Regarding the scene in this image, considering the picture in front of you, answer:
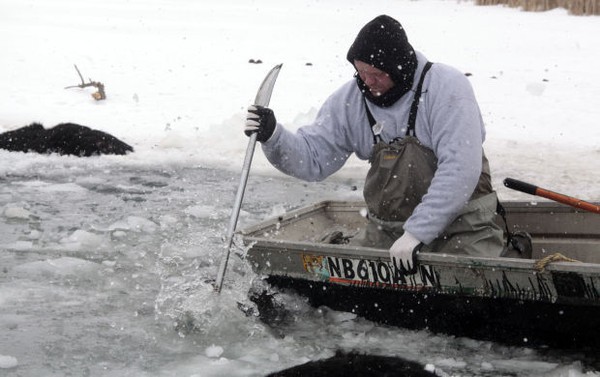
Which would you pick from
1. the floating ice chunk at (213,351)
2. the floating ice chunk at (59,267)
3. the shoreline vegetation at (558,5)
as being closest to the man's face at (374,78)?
the floating ice chunk at (213,351)

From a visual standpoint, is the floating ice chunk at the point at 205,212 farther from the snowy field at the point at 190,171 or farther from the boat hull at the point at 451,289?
the boat hull at the point at 451,289

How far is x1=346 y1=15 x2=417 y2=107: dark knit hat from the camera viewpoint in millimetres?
5102

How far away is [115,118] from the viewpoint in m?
12.8

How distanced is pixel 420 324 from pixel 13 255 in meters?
3.22

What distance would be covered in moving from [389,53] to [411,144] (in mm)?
522

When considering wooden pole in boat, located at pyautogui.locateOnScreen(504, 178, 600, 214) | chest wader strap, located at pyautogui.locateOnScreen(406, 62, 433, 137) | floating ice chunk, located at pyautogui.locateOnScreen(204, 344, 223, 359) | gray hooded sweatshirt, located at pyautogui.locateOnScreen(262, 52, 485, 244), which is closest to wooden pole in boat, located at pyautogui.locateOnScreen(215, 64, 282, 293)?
gray hooded sweatshirt, located at pyautogui.locateOnScreen(262, 52, 485, 244)

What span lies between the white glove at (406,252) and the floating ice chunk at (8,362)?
2108mm

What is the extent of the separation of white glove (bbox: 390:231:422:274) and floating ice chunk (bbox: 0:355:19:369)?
2.11 m

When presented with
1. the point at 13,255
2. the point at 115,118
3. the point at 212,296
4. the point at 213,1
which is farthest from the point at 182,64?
the point at 213,1

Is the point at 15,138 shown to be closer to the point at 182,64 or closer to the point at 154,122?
the point at 154,122

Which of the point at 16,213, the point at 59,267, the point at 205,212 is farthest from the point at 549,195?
the point at 16,213

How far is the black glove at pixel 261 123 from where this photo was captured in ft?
17.9

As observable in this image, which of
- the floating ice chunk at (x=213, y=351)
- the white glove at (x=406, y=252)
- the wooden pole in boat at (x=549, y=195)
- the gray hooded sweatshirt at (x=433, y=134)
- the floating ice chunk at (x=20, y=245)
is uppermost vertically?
the gray hooded sweatshirt at (x=433, y=134)

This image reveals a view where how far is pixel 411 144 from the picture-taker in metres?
5.20
